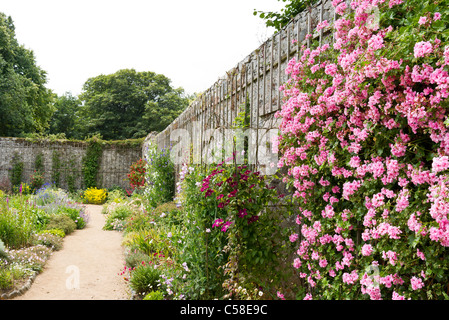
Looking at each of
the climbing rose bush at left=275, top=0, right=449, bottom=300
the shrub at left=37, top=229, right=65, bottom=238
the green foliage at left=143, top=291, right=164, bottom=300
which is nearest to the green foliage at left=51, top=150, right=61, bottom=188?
the shrub at left=37, top=229, right=65, bottom=238

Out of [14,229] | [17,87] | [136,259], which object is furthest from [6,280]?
[17,87]

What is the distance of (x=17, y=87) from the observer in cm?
1614

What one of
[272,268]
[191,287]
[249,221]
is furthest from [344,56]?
[191,287]

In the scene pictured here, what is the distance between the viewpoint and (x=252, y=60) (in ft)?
11.3

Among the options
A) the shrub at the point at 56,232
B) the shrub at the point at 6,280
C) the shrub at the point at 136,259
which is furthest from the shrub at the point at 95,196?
the shrub at the point at 6,280

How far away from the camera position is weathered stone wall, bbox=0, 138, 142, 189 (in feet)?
41.8

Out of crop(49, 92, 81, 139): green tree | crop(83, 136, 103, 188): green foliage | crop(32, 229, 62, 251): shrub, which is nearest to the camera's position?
crop(32, 229, 62, 251): shrub

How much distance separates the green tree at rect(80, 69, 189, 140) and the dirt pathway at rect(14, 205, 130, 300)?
16.0 m

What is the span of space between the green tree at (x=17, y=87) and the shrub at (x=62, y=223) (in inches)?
444

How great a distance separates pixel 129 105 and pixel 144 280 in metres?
21.1

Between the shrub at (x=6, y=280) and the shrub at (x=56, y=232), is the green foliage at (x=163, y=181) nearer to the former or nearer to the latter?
the shrub at (x=56, y=232)

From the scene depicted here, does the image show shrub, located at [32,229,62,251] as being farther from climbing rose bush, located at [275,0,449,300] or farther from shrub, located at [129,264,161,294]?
climbing rose bush, located at [275,0,449,300]

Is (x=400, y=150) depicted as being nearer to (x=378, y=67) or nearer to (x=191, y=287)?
(x=378, y=67)

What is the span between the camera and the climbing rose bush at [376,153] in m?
1.54
